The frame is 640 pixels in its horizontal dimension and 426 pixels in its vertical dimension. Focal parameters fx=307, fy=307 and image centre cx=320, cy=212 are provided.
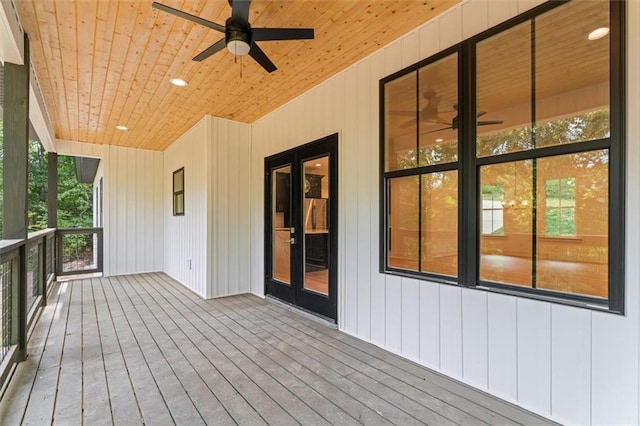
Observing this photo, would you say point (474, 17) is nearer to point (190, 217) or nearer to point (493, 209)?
point (493, 209)

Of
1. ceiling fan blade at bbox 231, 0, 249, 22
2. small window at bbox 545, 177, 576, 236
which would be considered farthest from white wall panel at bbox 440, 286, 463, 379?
ceiling fan blade at bbox 231, 0, 249, 22

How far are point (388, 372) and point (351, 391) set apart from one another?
17.0 inches

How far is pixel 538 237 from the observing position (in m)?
2.14

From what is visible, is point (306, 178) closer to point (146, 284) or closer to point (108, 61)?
point (108, 61)

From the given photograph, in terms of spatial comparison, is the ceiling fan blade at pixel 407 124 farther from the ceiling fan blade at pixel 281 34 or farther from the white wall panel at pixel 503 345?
the white wall panel at pixel 503 345

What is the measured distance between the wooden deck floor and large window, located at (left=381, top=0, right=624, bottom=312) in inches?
35.1

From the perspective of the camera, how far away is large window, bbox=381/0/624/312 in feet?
6.03

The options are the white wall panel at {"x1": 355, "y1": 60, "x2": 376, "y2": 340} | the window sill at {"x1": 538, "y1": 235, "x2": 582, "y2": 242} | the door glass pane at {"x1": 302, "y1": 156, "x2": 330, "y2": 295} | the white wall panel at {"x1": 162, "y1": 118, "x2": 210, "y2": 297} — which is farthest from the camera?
the white wall panel at {"x1": 162, "y1": 118, "x2": 210, "y2": 297}

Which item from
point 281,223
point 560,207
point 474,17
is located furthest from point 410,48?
point 281,223

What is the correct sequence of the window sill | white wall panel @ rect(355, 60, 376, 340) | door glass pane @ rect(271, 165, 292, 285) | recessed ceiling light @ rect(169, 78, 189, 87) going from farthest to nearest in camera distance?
door glass pane @ rect(271, 165, 292, 285)
recessed ceiling light @ rect(169, 78, 189, 87)
white wall panel @ rect(355, 60, 376, 340)
the window sill

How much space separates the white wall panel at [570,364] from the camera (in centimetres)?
183

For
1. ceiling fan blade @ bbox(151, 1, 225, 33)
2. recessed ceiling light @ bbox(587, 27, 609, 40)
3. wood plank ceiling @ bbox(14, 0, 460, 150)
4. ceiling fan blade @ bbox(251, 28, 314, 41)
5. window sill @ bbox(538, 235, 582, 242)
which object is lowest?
window sill @ bbox(538, 235, 582, 242)

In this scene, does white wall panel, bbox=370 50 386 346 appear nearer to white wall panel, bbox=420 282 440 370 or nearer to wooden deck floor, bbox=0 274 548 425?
wooden deck floor, bbox=0 274 548 425

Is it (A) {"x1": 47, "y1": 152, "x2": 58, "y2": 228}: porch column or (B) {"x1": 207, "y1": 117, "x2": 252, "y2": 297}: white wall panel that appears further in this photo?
(A) {"x1": 47, "y1": 152, "x2": 58, "y2": 228}: porch column
